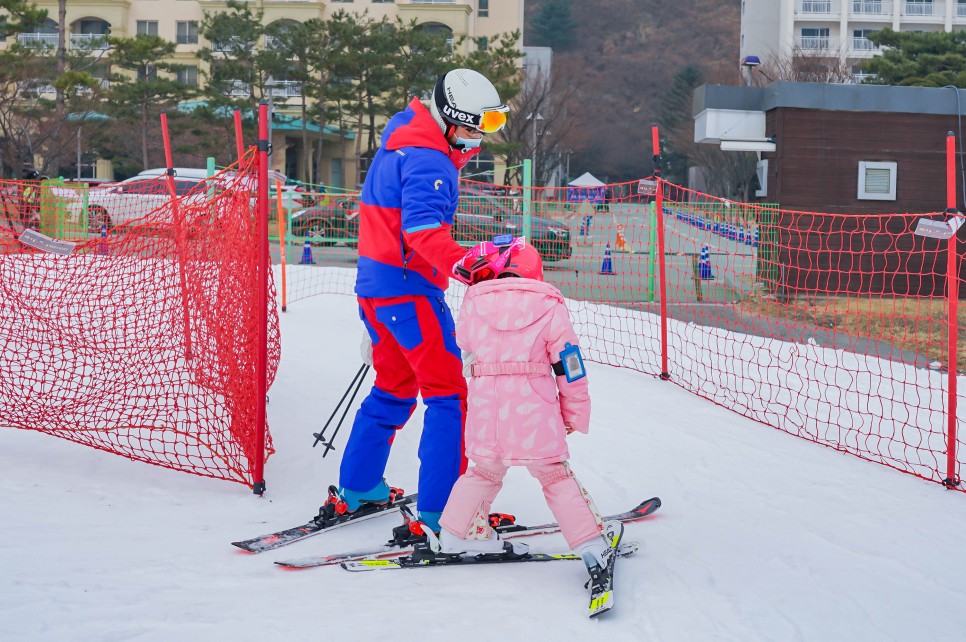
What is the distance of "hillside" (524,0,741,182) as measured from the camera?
247ft

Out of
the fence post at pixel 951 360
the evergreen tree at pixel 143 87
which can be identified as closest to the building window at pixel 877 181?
the fence post at pixel 951 360

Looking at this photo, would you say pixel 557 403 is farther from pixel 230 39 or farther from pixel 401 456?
pixel 230 39

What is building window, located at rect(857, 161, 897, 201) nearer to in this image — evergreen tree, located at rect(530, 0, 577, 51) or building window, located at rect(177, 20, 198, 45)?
building window, located at rect(177, 20, 198, 45)

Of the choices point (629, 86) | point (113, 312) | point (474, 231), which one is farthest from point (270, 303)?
point (629, 86)

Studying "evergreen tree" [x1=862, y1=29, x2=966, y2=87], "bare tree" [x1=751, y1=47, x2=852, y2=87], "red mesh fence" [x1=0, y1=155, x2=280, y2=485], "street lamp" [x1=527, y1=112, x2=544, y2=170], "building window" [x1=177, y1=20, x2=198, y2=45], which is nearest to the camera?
"red mesh fence" [x1=0, y1=155, x2=280, y2=485]

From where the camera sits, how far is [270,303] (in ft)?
23.2

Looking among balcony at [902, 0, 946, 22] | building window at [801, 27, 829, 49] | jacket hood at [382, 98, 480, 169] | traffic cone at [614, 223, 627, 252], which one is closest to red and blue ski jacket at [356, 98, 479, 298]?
jacket hood at [382, 98, 480, 169]

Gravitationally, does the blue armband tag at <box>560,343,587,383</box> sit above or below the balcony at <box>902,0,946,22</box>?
below

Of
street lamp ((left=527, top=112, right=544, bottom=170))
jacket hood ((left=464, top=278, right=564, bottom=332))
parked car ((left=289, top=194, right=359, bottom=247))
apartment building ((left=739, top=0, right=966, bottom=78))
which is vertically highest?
apartment building ((left=739, top=0, right=966, bottom=78))

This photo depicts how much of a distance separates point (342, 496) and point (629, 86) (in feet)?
269

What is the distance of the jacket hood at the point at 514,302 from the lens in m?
3.71

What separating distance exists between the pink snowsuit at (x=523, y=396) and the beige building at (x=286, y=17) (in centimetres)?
4899

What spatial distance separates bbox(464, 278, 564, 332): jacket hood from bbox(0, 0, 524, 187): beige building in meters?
49.0

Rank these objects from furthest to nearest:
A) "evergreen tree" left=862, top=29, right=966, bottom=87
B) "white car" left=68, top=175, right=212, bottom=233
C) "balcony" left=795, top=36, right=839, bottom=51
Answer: "balcony" left=795, top=36, right=839, bottom=51 → "evergreen tree" left=862, top=29, right=966, bottom=87 → "white car" left=68, top=175, right=212, bottom=233
